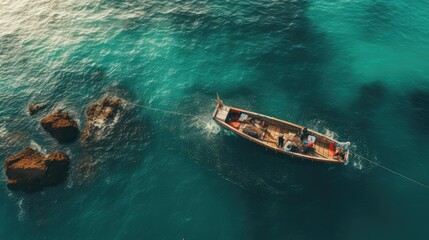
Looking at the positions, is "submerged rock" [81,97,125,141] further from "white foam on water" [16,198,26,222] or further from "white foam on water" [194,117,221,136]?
"white foam on water" [194,117,221,136]

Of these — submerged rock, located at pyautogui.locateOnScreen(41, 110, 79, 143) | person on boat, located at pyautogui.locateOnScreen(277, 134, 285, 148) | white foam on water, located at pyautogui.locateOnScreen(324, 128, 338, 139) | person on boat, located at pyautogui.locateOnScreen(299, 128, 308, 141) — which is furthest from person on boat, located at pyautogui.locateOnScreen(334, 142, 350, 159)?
submerged rock, located at pyautogui.locateOnScreen(41, 110, 79, 143)

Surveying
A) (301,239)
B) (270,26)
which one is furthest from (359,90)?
(301,239)

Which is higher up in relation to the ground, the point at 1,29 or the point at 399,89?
the point at 1,29

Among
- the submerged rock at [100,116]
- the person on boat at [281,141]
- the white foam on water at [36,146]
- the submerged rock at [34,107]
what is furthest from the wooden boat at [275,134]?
the submerged rock at [34,107]

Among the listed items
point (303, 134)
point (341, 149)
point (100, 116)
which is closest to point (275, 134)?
point (303, 134)

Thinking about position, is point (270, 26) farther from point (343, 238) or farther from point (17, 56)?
point (17, 56)

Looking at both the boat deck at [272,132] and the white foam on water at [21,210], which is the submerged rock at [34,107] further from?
the boat deck at [272,132]

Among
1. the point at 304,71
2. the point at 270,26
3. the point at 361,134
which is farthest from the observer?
the point at 270,26
